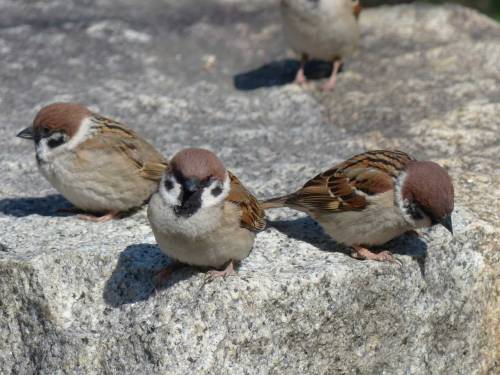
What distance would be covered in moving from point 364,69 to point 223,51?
1210mm

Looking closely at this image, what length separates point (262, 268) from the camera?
3.87 meters

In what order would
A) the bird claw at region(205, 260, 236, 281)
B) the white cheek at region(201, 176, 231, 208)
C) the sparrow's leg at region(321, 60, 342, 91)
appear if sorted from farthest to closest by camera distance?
the sparrow's leg at region(321, 60, 342, 91)
the bird claw at region(205, 260, 236, 281)
the white cheek at region(201, 176, 231, 208)

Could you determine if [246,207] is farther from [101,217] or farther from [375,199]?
[101,217]

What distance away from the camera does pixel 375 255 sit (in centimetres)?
400

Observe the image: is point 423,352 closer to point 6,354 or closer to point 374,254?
point 374,254

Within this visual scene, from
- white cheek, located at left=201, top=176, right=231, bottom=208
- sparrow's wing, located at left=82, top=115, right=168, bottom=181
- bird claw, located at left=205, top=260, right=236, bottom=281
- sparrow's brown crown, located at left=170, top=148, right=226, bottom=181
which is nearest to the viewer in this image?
sparrow's brown crown, located at left=170, top=148, right=226, bottom=181

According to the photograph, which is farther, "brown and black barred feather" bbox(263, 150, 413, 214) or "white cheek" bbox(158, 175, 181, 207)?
"brown and black barred feather" bbox(263, 150, 413, 214)

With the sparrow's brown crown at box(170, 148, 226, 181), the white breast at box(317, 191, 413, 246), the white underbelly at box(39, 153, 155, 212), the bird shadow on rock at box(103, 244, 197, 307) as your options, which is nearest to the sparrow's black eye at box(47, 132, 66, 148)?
the white underbelly at box(39, 153, 155, 212)

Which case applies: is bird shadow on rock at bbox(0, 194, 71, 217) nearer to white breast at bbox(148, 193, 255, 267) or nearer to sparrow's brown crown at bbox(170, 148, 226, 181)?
white breast at bbox(148, 193, 255, 267)

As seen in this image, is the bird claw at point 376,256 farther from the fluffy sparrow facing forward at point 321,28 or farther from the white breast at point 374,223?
the fluffy sparrow facing forward at point 321,28

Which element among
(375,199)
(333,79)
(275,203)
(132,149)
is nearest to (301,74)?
(333,79)

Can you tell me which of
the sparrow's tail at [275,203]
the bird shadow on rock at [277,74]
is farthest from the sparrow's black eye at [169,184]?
the bird shadow on rock at [277,74]

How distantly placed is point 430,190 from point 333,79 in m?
2.95

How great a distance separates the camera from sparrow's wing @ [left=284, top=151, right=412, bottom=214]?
4074 millimetres
